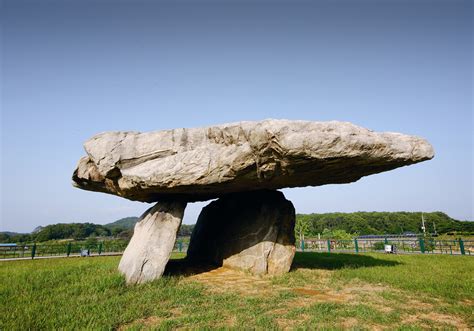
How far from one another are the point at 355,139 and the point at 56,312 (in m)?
6.52

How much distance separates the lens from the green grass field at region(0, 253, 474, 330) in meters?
4.51

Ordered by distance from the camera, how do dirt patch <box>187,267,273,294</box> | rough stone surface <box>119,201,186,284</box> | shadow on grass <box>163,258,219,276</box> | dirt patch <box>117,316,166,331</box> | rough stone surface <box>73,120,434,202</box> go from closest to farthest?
dirt patch <box>117,316,166,331</box> → rough stone surface <box>73,120,434,202</box> → dirt patch <box>187,267,273,294</box> → rough stone surface <box>119,201,186,284</box> → shadow on grass <box>163,258,219,276</box>

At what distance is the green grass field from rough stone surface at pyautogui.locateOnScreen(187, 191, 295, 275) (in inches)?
24.9

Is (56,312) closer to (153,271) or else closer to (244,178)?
(153,271)

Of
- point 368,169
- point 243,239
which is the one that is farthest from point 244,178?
point 368,169

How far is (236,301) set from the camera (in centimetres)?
573

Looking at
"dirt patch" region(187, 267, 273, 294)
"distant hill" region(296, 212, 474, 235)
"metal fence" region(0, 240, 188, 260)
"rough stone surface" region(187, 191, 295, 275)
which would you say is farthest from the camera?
"distant hill" region(296, 212, 474, 235)

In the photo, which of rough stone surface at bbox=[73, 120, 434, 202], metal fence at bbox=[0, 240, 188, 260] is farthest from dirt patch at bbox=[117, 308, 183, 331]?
metal fence at bbox=[0, 240, 188, 260]

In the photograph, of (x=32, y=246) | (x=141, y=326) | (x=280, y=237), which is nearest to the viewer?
(x=141, y=326)

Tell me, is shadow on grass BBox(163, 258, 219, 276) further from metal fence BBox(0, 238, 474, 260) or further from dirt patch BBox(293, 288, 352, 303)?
metal fence BBox(0, 238, 474, 260)

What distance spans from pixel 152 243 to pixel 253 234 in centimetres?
315

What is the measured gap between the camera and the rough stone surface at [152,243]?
7242 mm

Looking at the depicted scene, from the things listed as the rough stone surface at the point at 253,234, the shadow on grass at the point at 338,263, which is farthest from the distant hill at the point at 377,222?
the rough stone surface at the point at 253,234

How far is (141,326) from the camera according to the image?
4.32m
